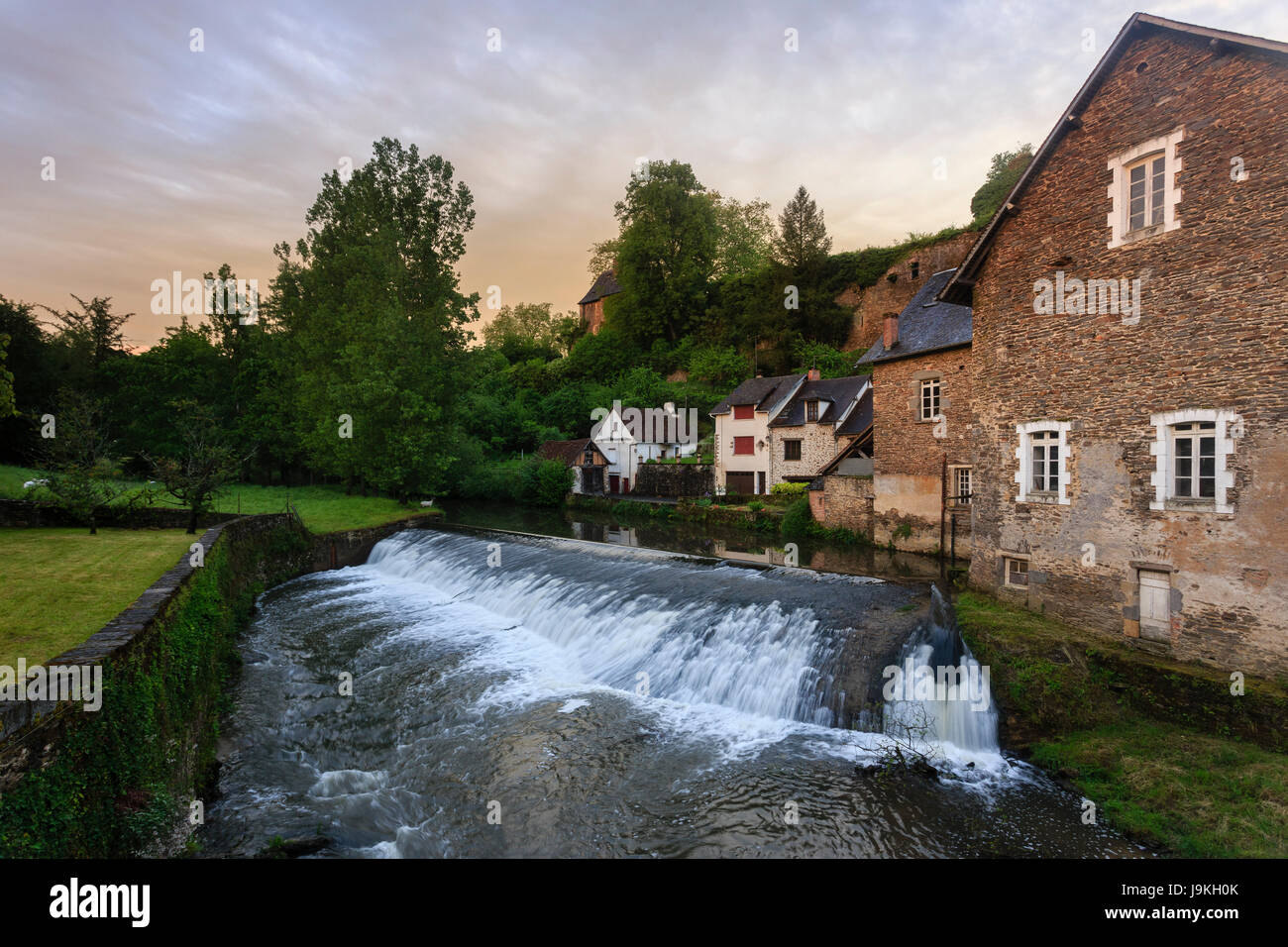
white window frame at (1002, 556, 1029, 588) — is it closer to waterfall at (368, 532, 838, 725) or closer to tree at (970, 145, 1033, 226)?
waterfall at (368, 532, 838, 725)

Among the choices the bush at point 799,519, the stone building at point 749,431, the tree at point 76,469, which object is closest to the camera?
the tree at point 76,469

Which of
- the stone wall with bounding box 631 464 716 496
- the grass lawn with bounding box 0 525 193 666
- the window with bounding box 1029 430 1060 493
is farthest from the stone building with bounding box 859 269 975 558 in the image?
the grass lawn with bounding box 0 525 193 666

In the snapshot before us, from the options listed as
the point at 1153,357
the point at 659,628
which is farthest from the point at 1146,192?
the point at 659,628

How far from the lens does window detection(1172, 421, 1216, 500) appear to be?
841 centimetres

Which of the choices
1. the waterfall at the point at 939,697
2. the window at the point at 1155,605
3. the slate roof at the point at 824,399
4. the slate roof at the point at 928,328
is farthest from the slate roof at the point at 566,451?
the window at the point at 1155,605

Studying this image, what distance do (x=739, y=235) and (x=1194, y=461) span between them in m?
57.0

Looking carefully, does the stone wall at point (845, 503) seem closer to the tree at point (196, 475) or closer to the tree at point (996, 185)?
the tree at point (196, 475)

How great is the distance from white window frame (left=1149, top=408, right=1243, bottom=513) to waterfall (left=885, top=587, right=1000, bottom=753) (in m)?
3.67

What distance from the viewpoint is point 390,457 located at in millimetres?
26797

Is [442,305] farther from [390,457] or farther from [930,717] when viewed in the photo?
[930,717]

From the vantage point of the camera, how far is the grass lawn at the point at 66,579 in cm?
671

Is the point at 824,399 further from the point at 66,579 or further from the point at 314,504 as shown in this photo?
the point at 66,579

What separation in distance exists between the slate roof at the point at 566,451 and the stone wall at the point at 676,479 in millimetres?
4688
